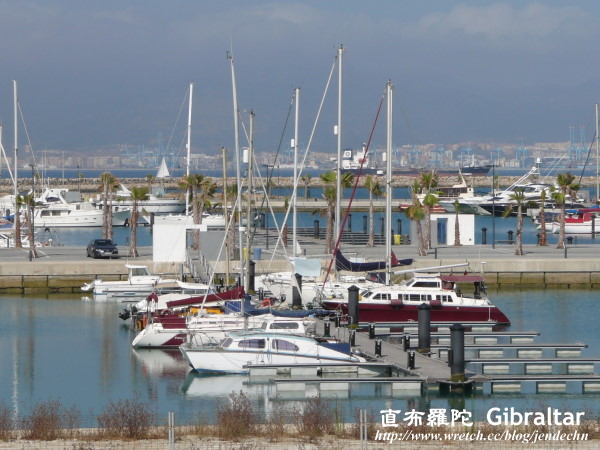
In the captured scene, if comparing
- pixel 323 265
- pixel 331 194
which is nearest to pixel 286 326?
pixel 323 265

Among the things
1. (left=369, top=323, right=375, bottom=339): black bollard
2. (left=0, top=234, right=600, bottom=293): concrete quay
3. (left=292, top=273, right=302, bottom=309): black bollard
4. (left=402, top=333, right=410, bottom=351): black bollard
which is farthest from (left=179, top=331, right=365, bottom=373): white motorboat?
(left=0, top=234, right=600, bottom=293): concrete quay

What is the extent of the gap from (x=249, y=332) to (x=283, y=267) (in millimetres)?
21429

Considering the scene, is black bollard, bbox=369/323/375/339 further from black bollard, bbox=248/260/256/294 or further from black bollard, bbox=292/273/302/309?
black bollard, bbox=248/260/256/294

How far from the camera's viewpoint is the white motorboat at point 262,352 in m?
36.3

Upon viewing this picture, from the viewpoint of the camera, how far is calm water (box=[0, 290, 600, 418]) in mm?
33906

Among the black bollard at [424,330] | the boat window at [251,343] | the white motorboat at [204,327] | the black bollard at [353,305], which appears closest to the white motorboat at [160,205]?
the black bollard at [353,305]

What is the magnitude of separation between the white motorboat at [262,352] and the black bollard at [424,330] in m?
3.09

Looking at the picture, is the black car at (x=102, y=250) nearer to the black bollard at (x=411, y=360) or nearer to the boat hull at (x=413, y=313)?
the boat hull at (x=413, y=313)

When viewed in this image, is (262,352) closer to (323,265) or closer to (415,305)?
(415,305)

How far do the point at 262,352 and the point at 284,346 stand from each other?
0.80 meters

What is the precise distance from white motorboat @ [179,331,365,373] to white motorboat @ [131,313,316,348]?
150 centimetres

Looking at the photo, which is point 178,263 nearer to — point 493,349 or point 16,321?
point 16,321

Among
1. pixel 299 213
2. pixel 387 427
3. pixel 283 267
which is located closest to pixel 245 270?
pixel 283 267

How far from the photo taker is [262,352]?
121 ft
